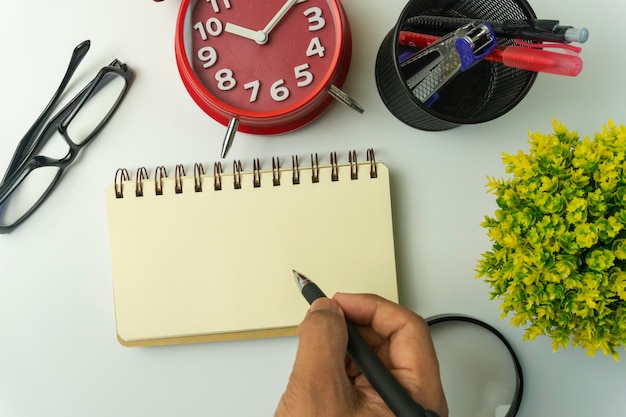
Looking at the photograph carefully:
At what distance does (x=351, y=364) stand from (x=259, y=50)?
390 mm

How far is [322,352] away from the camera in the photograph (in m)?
0.47

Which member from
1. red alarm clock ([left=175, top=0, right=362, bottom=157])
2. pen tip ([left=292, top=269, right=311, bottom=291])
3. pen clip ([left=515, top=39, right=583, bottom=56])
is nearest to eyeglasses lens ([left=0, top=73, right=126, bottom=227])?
red alarm clock ([left=175, top=0, right=362, bottom=157])

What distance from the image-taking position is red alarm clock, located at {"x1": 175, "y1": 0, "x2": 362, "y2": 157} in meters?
0.61

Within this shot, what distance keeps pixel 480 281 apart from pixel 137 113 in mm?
516

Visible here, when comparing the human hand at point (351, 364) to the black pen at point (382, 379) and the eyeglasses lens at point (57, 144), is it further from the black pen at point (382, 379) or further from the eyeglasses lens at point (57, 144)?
the eyeglasses lens at point (57, 144)

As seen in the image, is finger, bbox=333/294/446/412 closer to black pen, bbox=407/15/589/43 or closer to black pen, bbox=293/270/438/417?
black pen, bbox=293/270/438/417

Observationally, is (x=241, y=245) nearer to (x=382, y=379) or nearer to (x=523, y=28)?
(x=382, y=379)

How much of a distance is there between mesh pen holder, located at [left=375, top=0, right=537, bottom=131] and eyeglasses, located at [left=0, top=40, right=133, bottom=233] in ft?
1.16

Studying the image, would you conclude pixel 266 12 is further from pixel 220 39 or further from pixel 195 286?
pixel 195 286

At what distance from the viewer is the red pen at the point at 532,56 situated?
499mm

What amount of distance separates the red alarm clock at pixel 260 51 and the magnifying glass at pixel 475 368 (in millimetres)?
331

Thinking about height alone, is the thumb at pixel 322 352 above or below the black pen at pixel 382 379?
above

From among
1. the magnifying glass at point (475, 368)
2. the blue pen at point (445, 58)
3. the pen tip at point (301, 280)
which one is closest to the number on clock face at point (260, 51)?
the blue pen at point (445, 58)

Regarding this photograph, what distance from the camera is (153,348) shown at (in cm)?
68
